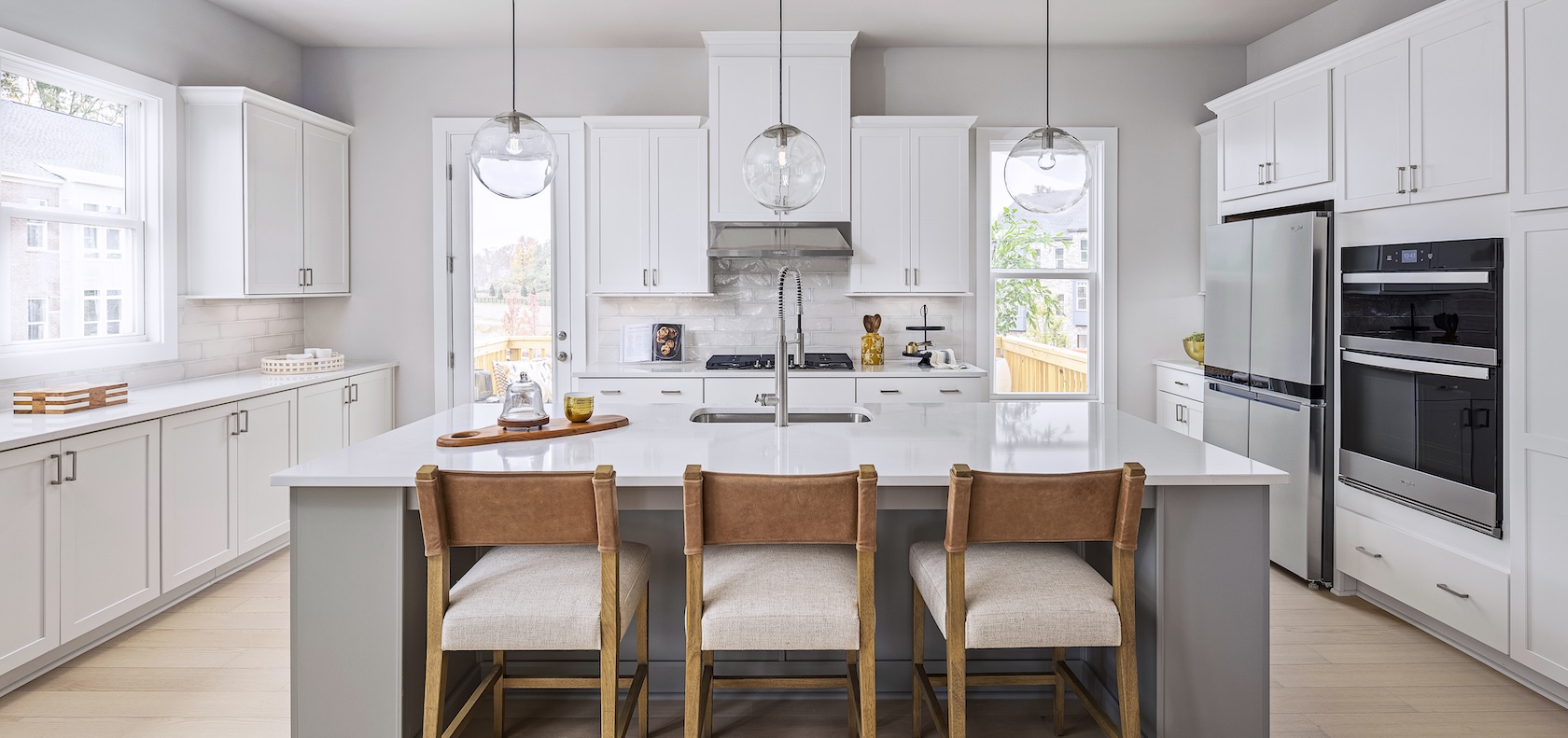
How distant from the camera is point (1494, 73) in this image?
111 inches

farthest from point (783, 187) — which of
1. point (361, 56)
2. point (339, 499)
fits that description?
point (361, 56)

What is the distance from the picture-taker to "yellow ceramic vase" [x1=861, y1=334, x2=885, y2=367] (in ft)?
16.1

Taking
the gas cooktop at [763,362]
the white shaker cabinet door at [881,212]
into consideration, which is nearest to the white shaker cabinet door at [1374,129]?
the white shaker cabinet door at [881,212]

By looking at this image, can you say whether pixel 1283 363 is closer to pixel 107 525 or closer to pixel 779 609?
pixel 779 609

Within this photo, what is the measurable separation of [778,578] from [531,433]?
919mm

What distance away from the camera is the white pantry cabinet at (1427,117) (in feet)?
9.29

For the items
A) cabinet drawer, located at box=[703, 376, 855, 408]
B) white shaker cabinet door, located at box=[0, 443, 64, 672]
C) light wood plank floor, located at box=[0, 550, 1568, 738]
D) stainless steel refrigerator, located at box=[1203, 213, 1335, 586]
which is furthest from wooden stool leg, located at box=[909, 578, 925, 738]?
white shaker cabinet door, located at box=[0, 443, 64, 672]

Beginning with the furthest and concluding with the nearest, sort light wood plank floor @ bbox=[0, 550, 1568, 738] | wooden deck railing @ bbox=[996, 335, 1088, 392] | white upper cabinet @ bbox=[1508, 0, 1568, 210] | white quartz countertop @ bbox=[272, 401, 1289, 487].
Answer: wooden deck railing @ bbox=[996, 335, 1088, 392] < white upper cabinet @ bbox=[1508, 0, 1568, 210] < light wood plank floor @ bbox=[0, 550, 1568, 738] < white quartz countertop @ bbox=[272, 401, 1289, 487]

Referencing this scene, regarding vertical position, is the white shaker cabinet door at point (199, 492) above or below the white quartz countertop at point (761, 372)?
below

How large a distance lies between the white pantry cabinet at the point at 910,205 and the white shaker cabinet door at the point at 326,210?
297cm

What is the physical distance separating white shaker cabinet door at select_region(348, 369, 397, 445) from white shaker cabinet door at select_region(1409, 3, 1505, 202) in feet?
16.3

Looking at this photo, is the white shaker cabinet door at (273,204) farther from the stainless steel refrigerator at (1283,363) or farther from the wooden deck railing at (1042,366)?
the stainless steel refrigerator at (1283,363)

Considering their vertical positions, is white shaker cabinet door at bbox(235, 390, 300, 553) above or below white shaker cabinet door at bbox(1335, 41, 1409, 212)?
below

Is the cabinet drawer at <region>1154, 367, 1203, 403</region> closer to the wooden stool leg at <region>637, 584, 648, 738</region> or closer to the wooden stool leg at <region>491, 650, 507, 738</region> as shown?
the wooden stool leg at <region>637, 584, 648, 738</region>
